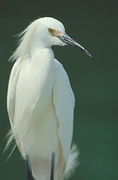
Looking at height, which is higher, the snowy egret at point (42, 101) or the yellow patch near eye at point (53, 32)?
the yellow patch near eye at point (53, 32)

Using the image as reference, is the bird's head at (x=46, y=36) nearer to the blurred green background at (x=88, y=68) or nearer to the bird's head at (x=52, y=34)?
the bird's head at (x=52, y=34)

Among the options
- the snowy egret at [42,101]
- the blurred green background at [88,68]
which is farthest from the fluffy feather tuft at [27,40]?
the blurred green background at [88,68]

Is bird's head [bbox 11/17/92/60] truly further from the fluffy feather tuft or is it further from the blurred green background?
the blurred green background

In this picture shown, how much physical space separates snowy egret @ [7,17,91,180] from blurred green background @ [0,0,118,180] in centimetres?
85

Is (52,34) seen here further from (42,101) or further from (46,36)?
(42,101)

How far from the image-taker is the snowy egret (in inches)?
89.7

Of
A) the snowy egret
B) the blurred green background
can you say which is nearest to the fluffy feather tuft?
the snowy egret

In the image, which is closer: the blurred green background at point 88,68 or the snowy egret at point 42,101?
the snowy egret at point 42,101

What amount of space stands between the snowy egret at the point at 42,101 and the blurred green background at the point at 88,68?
0.85 metres

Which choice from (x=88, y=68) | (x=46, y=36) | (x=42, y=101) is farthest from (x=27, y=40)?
→ (x=88, y=68)

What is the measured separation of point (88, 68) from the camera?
3477mm

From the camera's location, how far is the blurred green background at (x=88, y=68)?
11.4 ft

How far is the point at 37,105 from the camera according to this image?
2.34 metres

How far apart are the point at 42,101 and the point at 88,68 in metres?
1.18
